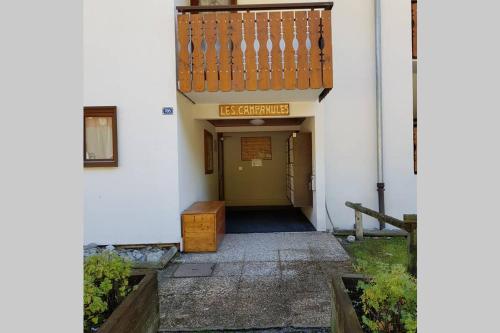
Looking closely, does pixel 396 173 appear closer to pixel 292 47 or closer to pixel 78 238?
pixel 292 47

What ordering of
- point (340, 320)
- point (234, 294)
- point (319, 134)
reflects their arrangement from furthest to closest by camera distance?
1. point (319, 134)
2. point (234, 294)
3. point (340, 320)

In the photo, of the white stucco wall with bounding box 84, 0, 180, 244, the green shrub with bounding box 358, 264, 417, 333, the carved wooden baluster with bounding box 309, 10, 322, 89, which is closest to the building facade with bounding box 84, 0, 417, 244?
the white stucco wall with bounding box 84, 0, 180, 244

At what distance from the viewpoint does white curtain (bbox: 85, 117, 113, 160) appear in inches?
219

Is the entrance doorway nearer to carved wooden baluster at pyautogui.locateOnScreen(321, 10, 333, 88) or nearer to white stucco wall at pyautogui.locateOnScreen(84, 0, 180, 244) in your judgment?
white stucco wall at pyautogui.locateOnScreen(84, 0, 180, 244)

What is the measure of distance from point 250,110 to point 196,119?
1.23 m

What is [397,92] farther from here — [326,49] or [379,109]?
[326,49]

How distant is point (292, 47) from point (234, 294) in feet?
13.2

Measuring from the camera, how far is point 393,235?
6.75m

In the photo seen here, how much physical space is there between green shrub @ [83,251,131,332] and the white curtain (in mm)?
3309

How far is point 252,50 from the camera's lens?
209 inches

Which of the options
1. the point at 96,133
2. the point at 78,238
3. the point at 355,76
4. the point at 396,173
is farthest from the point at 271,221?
the point at 78,238

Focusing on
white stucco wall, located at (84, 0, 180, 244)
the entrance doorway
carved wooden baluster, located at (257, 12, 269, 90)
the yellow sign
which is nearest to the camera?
carved wooden baluster, located at (257, 12, 269, 90)

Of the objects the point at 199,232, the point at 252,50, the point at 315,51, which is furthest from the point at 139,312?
the point at 315,51

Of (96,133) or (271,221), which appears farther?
(271,221)
